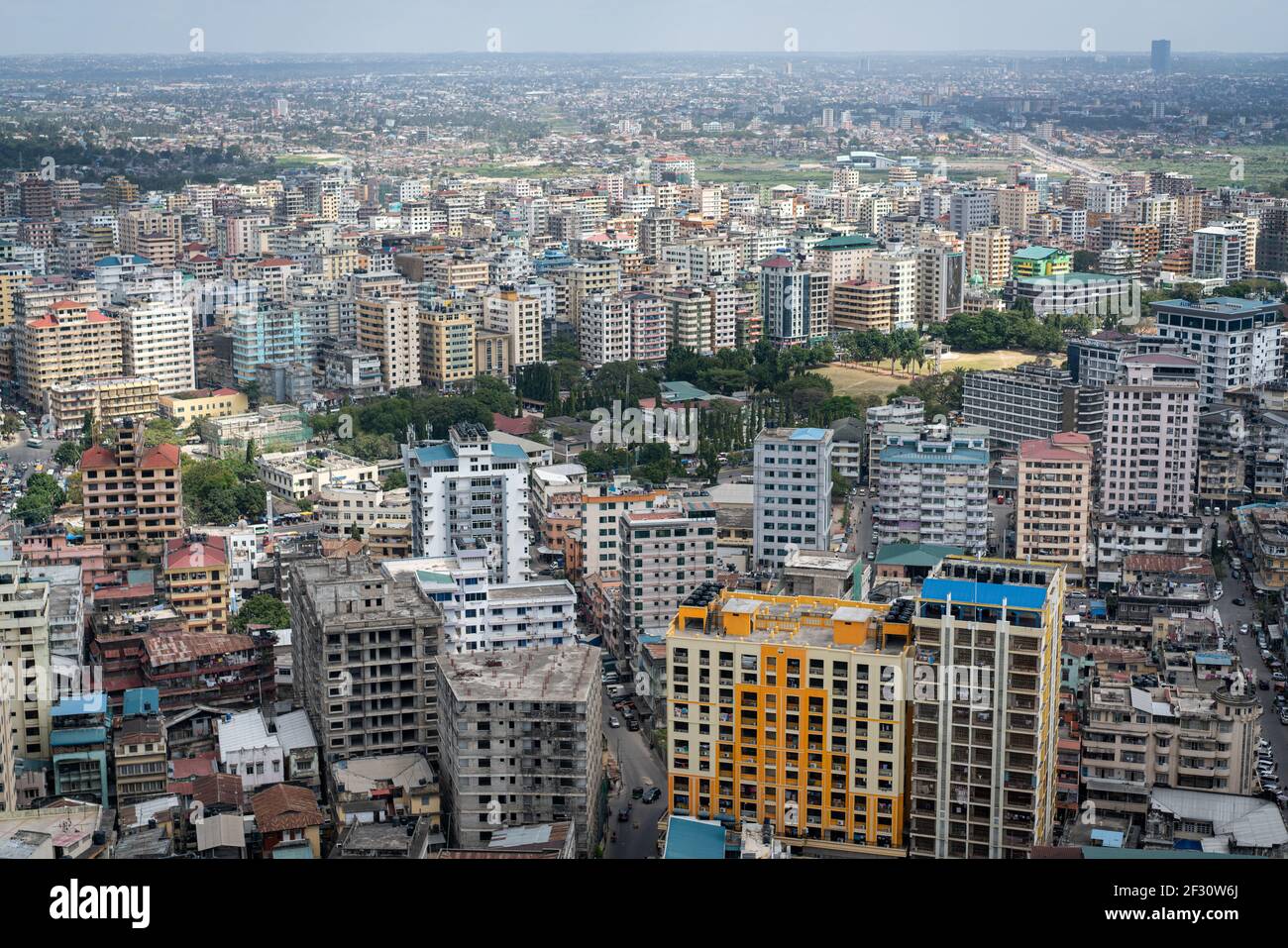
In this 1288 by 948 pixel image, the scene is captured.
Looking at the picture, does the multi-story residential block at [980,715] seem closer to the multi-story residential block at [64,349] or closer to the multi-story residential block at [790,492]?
the multi-story residential block at [790,492]

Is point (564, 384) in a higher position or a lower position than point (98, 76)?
lower

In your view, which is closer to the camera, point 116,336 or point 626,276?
point 116,336

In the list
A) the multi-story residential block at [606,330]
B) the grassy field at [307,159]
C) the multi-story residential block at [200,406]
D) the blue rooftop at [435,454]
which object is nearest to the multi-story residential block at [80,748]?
the blue rooftop at [435,454]

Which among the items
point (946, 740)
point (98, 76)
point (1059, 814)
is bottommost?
point (1059, 814)

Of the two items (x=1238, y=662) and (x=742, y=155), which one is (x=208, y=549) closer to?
(x=1238, y=662)

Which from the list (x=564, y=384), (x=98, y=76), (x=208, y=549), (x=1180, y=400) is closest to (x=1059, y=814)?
(x=208, y=549)

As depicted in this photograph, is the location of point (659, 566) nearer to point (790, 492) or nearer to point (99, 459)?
point (790, 492)

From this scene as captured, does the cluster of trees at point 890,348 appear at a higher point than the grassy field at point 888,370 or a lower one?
higher
